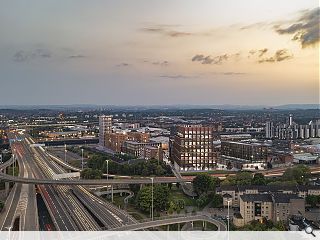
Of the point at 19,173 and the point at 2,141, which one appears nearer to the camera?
the point at 19,173

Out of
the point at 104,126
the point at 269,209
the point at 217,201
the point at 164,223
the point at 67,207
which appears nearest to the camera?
the point at 164,223

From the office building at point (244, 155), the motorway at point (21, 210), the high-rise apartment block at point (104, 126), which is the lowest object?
the motorway at point (21, 210)

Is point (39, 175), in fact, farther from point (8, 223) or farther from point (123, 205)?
point (8, 223)

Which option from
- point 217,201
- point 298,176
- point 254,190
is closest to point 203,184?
point 217,201

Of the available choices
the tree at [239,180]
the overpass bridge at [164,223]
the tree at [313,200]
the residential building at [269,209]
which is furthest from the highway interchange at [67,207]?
the tree at [313,200]

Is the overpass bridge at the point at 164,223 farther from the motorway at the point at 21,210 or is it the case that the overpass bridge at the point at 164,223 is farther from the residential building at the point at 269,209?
the motorway at the point at 21,210

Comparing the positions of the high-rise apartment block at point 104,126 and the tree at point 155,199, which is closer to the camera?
the tree at point 155,199

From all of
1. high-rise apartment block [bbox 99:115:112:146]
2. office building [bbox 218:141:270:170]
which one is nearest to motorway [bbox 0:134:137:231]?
office building [bbox 218:141:270:170]

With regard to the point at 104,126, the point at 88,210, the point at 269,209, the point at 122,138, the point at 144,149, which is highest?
the point at 104,126

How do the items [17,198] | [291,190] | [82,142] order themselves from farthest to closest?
[82,142] < [17,198] < [291,190]

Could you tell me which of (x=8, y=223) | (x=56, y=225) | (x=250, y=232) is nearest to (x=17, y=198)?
(x=8, y=223)

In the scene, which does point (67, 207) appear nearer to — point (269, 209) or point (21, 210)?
point (21, 210)
